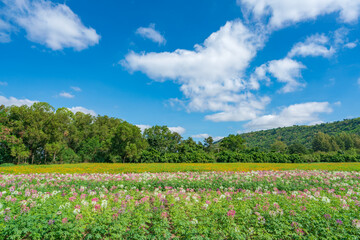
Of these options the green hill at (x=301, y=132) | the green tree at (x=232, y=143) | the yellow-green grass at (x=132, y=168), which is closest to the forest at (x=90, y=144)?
the green tree at (x=232, y=143)

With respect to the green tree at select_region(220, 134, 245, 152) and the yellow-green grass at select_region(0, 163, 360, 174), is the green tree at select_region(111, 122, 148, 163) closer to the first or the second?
the yellow-green grass at select_region(0, 163, 360, 174)

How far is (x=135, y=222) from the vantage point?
458 cm

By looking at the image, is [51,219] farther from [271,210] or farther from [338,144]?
[338,144]

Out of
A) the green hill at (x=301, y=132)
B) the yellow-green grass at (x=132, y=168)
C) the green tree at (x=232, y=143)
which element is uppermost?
the green hill at (x=301, y=132)

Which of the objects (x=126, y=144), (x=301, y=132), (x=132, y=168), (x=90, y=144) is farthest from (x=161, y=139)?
(x=301, y=132)

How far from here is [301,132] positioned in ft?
392

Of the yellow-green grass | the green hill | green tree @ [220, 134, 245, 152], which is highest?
the green hill

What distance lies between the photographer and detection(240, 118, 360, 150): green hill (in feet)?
334

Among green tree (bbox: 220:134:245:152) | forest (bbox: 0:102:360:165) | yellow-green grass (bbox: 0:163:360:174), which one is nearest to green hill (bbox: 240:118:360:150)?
green tree (bbox: 220:134:245:152)

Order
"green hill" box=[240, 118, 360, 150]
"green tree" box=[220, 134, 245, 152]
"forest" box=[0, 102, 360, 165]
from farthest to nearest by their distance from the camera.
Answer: "green hill" box=[240, 118, 360, 150] → "green tree" box=[220, 134, 245, 152] → "forest" box=[0, 102, 360, 165]

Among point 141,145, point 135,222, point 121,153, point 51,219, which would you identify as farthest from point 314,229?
point 121,153

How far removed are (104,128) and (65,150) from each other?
36.4 feet

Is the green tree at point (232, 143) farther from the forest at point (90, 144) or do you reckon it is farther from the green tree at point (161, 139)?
the green tree at point (161, 139)

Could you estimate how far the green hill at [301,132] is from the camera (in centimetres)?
10191
